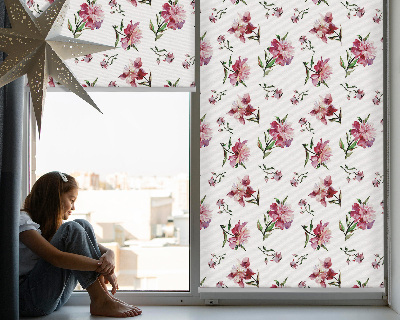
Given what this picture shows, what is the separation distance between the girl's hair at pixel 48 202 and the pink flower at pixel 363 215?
1.39 metres

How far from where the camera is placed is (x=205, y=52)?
8.60 feet

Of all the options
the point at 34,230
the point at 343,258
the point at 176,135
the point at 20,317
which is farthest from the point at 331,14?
the point at 20,317

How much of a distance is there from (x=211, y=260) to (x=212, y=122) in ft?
2.26

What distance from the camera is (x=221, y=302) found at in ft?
8.61

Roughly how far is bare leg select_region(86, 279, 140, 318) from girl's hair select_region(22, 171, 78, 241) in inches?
12.8

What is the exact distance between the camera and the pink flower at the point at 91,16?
262cm

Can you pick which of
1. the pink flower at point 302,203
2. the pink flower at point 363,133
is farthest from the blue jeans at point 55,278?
the pink flower at point 363,133

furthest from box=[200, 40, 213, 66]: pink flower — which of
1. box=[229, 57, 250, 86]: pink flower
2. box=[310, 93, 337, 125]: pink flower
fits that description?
box=[310, 93, 337, 125]: pink flower

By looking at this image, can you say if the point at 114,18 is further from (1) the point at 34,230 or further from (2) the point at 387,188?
(2) the point at 387,188

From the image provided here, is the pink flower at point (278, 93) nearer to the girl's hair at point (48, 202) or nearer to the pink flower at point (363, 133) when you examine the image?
the pink flower at point (363, 133)

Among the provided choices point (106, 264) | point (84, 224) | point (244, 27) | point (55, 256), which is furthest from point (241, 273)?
point (244, 27)

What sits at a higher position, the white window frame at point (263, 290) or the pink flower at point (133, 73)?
the pink flower at point (133, 73)

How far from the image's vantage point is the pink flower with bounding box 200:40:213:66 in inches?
103

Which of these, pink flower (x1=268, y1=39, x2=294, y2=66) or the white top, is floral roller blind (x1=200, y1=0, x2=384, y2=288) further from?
the white top
